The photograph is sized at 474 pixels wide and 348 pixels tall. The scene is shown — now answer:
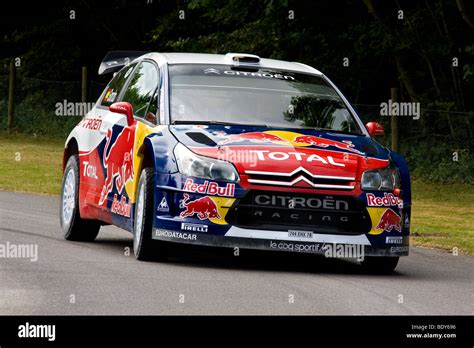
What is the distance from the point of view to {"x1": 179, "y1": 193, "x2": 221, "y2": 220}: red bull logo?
1164 cm

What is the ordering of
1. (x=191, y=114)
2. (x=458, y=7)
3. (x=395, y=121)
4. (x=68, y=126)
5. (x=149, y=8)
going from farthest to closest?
(x=149, y=8) → (x=68, y=126) → (x=458, y=7) → (x=395, y=121) → (x=191, y=114)

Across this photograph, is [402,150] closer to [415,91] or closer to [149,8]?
[415,91]

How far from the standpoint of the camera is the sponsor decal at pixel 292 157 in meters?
11.7

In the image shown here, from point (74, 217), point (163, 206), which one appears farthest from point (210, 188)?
point (74, 217)

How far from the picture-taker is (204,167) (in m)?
11.7

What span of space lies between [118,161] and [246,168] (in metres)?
1.82

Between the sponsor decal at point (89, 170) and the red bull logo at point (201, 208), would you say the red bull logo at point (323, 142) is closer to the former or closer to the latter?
the red bull logo at point (201, 208)

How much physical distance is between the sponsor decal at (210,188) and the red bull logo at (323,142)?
81 cm

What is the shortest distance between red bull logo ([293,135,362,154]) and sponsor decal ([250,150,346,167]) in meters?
0.26

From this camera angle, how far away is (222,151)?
11727mm

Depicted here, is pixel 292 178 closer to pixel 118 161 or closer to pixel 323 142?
pixel 323 142

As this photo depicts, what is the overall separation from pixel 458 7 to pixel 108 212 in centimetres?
1744

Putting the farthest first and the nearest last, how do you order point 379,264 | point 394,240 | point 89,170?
point 89,170 → point 379,264 → point 394,240
